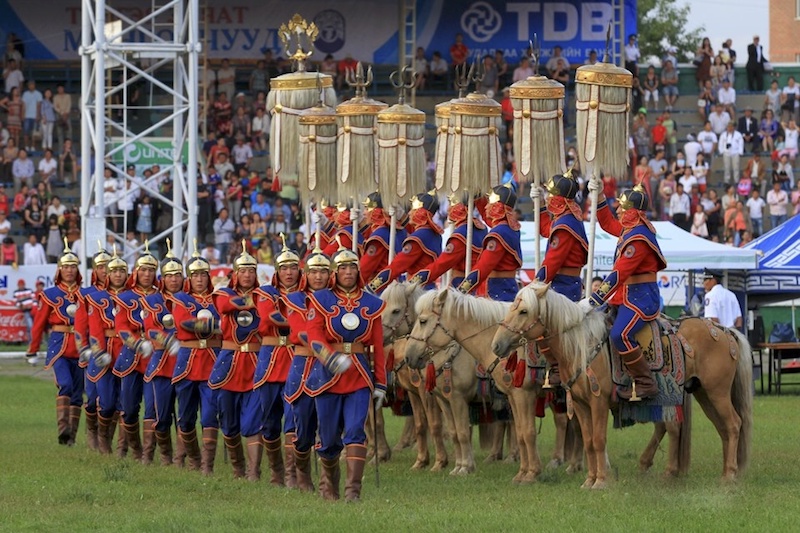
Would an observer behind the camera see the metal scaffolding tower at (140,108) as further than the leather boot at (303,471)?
Yes

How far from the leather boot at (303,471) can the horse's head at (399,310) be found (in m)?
2.28

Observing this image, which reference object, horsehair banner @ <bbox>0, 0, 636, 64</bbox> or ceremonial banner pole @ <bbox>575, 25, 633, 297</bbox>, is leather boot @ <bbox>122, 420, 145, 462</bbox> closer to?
ceremonial banner pole @ <bbox>575, 25, 633, 297</bbox>

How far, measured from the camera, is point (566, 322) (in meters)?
13.6

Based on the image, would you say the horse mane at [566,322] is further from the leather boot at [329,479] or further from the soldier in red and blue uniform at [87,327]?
the soldier in red and blue uniform at [87,327]

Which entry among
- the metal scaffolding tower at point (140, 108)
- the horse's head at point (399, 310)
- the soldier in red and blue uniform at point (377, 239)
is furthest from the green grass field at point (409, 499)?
the metal scaffolding tower at point (140, 108)

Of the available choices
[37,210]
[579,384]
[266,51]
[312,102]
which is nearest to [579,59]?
[266,51]

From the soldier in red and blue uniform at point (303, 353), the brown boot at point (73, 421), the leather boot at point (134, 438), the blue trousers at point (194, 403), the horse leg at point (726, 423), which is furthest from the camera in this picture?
the brown boot at point (73, 421)

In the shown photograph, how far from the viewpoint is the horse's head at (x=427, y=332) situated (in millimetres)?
14516

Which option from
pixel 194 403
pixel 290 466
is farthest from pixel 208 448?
pixel 290 466

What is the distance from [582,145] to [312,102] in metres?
4.46

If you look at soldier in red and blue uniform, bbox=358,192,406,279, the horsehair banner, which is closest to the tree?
the horsehair banner

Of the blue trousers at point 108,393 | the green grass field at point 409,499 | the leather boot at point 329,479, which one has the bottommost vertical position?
the green grass field at point 409,499

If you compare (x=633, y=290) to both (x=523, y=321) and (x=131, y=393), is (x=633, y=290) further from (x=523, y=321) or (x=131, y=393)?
(x=131, y=393)

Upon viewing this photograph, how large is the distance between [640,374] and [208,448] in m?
3.82
